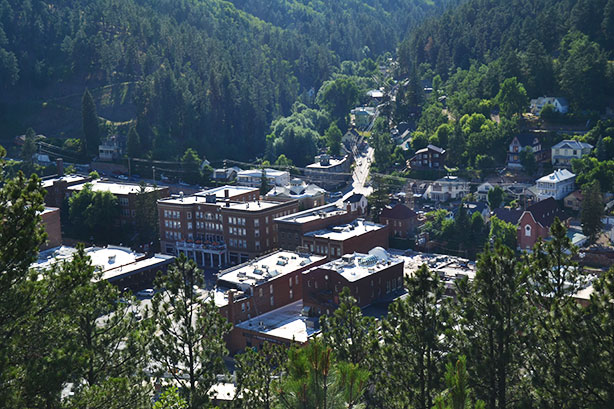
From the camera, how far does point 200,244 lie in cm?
5600

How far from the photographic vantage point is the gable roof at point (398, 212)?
56.2 m

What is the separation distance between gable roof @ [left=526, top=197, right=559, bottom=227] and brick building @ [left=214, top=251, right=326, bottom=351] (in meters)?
15.2

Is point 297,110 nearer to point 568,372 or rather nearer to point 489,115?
point 489,115

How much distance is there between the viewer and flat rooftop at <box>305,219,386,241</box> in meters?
50.2

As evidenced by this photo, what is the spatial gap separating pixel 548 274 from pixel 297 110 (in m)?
79.1

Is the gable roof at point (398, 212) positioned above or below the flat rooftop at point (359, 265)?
below

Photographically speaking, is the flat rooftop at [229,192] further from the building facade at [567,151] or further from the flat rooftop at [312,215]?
the building facade at [567,151]

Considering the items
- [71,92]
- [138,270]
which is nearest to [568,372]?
[138,270]

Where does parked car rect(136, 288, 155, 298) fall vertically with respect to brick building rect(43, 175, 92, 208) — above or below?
below

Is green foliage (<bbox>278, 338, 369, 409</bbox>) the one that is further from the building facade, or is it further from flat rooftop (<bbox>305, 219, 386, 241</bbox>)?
the building facade

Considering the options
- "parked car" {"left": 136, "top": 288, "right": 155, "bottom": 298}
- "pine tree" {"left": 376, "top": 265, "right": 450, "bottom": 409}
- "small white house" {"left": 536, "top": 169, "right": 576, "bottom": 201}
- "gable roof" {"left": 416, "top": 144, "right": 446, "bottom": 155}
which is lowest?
"parked car" {"left": 136, "top": 288, "right": 155, "bottom": 298}

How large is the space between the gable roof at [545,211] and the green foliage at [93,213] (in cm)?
3066

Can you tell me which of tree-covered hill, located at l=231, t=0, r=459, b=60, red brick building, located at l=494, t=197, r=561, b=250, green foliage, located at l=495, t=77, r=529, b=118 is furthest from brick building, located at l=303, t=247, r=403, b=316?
tree-covered hill, located at l=231, t=0, r=459, b=60

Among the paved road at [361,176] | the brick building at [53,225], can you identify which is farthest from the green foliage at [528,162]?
the brick building at [53,225]
